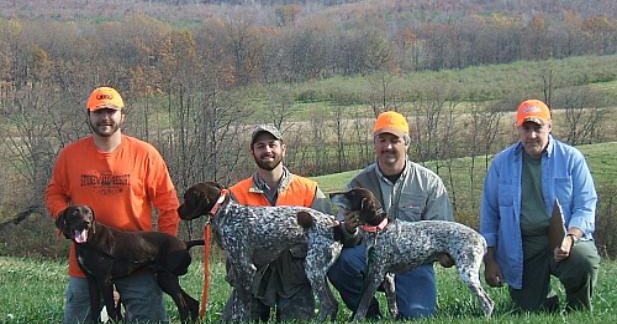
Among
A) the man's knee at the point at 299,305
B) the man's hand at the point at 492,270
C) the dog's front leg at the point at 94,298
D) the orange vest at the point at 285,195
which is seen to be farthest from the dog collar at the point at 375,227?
the dog's front leg at the point at 94,298

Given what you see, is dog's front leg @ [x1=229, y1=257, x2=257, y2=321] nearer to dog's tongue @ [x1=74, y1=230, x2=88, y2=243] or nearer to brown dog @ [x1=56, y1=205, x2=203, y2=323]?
brown dog @ [x1=56, y1=205, x2=203, y2=323]

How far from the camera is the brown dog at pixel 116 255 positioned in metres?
7.03

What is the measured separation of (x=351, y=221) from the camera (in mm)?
7098

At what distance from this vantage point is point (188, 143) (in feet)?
151

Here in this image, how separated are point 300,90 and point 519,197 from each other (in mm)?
68636

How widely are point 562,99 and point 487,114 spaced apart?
11857mm

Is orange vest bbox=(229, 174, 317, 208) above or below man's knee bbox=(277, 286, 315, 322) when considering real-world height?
above

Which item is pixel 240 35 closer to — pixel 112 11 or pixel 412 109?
pixel 412 109

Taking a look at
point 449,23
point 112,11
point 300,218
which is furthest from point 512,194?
point 112,11

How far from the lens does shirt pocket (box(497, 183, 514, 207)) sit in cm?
762

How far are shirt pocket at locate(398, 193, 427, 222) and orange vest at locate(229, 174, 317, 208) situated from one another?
0.80 m

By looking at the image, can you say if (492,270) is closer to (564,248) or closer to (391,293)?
(564,248)

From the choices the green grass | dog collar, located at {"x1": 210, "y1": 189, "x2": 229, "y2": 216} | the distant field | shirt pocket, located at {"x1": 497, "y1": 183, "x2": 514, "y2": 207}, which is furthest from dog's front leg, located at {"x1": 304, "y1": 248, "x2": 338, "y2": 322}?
the distant field

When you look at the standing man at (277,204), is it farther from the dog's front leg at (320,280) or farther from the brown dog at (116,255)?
the brown dog at (116,255)
